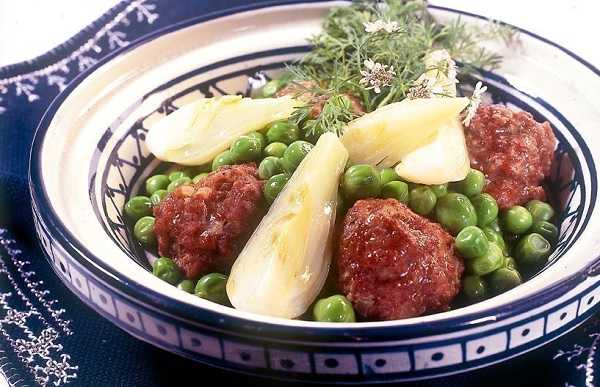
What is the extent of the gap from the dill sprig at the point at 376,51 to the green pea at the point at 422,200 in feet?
1.57

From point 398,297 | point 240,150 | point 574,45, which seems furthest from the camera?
point 574,45

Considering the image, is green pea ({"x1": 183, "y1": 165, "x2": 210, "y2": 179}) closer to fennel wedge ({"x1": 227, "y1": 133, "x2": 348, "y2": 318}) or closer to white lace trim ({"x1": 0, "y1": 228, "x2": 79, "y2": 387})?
fennel wedge ({"x1": 227, "y1": 133, "x2": 348, "y2": 318})

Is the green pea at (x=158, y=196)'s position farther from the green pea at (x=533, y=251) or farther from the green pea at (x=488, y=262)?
the green pea at (x=533, y=251)

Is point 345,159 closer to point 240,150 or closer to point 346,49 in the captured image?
point 240,150

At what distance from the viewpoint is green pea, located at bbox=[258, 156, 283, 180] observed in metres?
3.66

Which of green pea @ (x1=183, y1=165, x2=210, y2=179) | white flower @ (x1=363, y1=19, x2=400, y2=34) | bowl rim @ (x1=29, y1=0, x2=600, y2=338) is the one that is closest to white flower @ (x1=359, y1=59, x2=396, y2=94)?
white flower @ (x1=363, y1=19, x2=400, y2=34)

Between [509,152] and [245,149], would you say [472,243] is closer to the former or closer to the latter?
[509,152]

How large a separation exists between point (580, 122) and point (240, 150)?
1779mm

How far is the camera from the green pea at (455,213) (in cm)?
347

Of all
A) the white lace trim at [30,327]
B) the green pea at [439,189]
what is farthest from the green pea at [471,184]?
the white lace trim at [30,327]

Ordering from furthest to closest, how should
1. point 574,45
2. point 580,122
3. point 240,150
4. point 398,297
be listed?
point 574,45 < point 580,122 < point 240,150 < point 398,297

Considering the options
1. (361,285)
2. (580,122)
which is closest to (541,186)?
(580,122)

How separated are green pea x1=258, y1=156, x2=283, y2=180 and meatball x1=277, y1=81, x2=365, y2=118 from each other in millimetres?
427

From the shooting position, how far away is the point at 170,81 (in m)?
4.54
